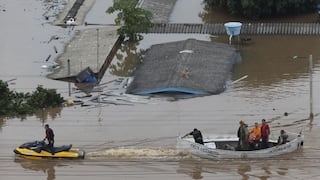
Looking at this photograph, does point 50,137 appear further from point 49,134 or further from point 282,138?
point 282,138

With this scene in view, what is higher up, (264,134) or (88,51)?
(88,51)

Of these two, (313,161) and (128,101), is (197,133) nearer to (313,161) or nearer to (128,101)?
(313,161)

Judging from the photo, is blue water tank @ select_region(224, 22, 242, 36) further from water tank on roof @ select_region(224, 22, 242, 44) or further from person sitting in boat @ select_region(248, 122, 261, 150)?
person sitting in boat @ select_region(248, 122, 261, 150)

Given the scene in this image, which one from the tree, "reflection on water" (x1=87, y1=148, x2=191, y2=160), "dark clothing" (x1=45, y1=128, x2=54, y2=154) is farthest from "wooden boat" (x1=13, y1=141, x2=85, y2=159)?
the tree

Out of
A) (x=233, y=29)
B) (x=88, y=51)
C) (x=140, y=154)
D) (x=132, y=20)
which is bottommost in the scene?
(x=140, y=154)

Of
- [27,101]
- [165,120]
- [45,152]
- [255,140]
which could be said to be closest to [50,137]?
[45,152]

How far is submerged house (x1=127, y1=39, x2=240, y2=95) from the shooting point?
30328 mm

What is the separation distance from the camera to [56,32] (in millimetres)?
A: 39500

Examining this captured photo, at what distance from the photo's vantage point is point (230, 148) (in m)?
23.7

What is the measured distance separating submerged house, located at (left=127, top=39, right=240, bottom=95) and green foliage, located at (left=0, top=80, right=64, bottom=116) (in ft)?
10.6

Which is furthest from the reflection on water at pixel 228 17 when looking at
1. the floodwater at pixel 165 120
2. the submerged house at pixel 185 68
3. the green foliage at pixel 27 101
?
the green foliage at pixel 27 101

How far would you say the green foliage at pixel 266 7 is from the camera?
4038cm

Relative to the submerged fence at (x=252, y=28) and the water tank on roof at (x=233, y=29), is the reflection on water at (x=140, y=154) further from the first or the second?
the submerged fence at (x=252, y=28)

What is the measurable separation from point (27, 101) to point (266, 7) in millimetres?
16496
